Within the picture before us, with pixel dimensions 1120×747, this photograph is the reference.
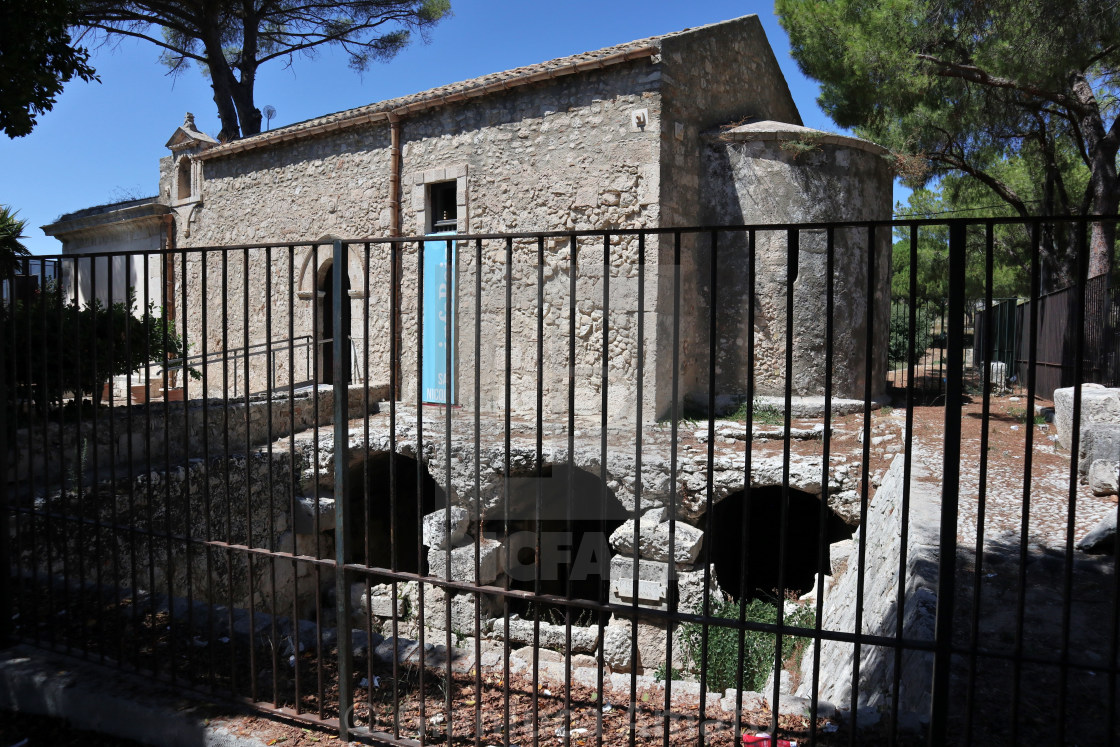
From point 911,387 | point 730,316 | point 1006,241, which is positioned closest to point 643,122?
point 730,316

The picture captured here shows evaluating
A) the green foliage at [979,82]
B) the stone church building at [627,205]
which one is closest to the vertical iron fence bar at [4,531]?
the stone church building at [627,205]

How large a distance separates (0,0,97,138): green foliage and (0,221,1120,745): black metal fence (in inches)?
55.0

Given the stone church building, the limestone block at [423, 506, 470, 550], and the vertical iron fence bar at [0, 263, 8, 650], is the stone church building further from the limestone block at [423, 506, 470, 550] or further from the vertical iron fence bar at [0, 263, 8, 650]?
the vertical iron fence bar at [0, 263, 8, 650]

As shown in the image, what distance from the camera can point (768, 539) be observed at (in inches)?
376

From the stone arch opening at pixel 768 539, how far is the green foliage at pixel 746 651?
2.27 metres

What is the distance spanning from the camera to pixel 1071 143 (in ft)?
47.9

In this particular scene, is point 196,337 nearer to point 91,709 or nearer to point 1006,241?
point 91,709

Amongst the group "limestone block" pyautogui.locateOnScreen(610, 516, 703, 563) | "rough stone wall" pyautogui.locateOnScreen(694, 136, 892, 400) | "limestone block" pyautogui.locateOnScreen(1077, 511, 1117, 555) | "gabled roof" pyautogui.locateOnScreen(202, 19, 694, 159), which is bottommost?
"limestone block" pyautogui.locateOnScreen(610, 516, 703, 563)

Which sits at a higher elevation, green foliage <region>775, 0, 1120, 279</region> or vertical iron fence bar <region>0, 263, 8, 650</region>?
green foliage <region>775, 0, 1120, 279</region>

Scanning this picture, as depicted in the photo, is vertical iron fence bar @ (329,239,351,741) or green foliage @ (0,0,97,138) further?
green foliage @ (0,0,97,138)

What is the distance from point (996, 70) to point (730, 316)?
16.7 feet

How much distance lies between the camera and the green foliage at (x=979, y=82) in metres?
9.51

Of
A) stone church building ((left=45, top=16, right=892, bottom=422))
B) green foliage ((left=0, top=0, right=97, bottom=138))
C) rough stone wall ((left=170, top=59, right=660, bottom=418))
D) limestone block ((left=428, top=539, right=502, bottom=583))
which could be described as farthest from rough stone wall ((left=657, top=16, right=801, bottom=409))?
green foliage ((left=0, top=0, right=97, bottom=138))

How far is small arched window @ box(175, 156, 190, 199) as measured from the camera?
1529 cm
